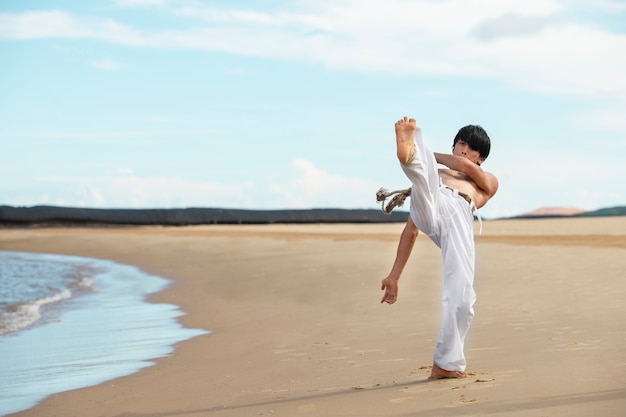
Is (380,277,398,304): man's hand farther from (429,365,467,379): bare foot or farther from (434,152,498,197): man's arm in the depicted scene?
(434,152,498,197): man's arm

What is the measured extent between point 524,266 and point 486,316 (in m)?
5.43

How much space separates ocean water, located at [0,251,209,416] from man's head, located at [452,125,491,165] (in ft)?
10.4

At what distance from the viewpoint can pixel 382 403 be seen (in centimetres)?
470

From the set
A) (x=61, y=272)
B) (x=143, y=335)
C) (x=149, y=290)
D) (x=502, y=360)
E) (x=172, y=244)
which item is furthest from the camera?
(x=172, y=244)

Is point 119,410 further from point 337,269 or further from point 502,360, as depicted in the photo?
point 337,269

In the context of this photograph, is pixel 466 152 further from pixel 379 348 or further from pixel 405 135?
pixel 379 348

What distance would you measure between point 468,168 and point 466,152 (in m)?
0.11

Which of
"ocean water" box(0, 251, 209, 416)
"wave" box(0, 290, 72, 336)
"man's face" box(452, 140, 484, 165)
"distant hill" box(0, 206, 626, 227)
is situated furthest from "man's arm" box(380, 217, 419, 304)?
"distant hill" box(0, 206, 626, 227)

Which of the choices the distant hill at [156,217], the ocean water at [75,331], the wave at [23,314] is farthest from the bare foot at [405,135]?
the distant hill at [156,217]

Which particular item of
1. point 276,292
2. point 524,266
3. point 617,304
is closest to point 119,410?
point 617,304

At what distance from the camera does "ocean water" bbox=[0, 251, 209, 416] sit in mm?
6742

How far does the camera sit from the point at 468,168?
5.38 meters

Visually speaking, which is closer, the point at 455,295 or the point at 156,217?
the point at 455,295

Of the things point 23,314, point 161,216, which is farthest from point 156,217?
point 23,314
